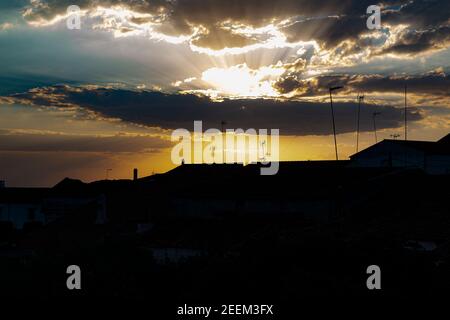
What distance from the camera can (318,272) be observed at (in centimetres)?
1758

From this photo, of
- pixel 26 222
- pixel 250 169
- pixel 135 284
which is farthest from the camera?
pixel 26 222

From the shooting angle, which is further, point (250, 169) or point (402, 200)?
point (250, 169)

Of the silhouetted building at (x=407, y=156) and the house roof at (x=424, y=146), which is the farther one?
the house roof at (x=424, y=146)

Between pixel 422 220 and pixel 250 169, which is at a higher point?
pixel 250 169

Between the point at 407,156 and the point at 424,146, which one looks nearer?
the point at 407,156

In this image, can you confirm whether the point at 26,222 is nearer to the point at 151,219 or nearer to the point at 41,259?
the point at 151,219

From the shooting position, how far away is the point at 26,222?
5491 cm

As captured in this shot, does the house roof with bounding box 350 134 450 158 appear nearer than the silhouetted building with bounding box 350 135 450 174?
No

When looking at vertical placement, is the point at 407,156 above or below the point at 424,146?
below
